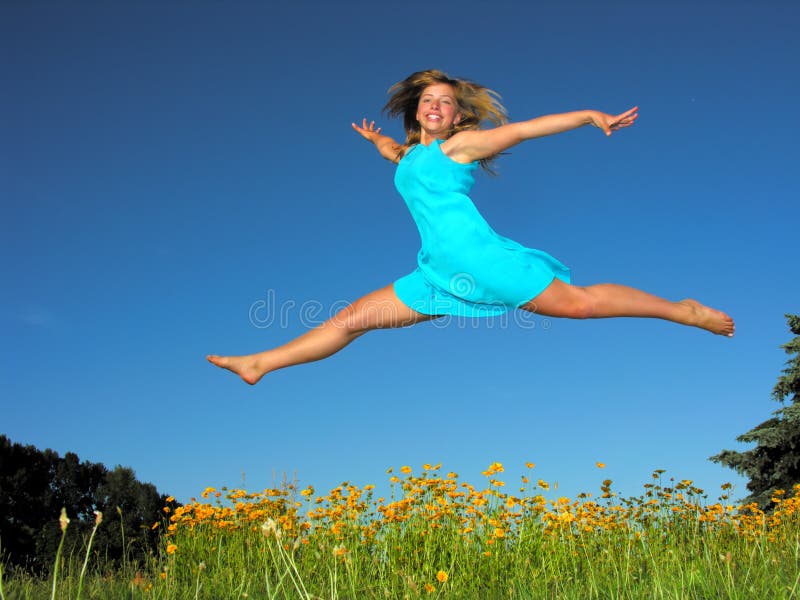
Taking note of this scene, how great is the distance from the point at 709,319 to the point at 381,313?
2597 mm

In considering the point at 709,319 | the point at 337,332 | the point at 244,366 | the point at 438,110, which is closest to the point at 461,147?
the point at 438,110

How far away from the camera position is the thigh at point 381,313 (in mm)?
5066

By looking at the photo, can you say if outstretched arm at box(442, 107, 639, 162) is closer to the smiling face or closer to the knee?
the smiling face

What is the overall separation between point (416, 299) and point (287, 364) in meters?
1.13

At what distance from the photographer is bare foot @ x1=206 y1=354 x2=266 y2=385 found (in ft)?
17.7

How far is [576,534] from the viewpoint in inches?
247

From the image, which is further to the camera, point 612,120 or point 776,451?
point 776,451

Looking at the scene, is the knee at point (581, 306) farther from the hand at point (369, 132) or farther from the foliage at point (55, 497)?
the foliage at point (55, 497)

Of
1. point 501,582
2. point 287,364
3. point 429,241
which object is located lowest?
point 501,582

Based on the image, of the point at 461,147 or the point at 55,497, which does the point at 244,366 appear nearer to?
the point at 461,147

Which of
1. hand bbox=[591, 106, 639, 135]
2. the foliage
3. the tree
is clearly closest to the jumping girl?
hand bbox=[591, 106, 639, 135]

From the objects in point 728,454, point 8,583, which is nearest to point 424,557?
point 8,583

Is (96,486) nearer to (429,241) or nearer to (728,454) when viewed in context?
(728,454)

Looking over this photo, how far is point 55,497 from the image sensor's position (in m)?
20.1
